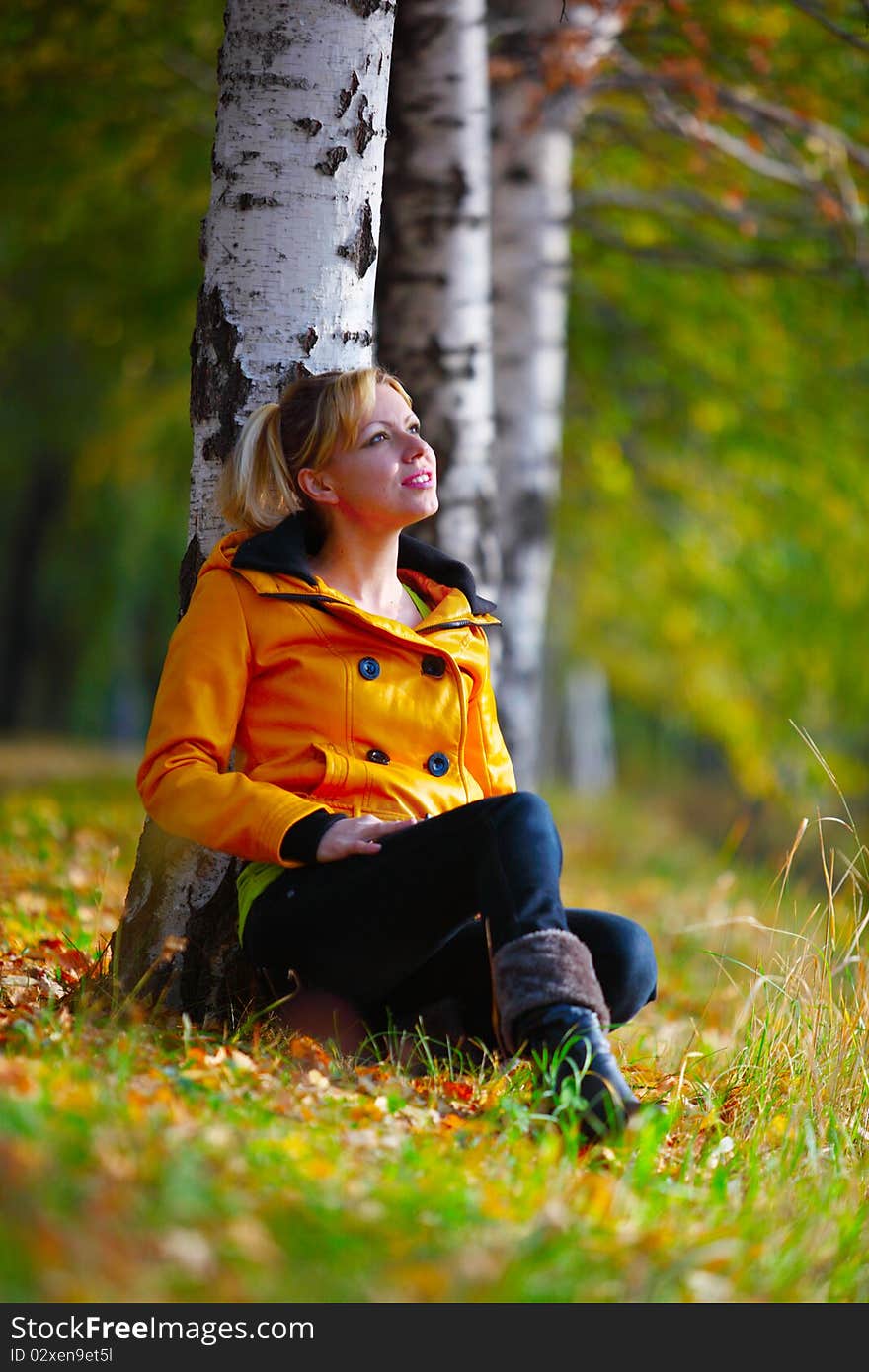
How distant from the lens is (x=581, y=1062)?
101 inches

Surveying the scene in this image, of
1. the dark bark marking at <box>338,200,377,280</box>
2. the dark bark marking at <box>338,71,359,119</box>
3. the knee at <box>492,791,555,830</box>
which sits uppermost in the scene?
the dark bark marking at <box>338,71,359,119</box>

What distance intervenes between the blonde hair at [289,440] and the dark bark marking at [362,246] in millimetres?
335

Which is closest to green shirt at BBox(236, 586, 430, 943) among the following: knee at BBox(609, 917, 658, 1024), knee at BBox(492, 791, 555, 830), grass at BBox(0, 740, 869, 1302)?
grass at BBox(0, 740, 869, 1302)

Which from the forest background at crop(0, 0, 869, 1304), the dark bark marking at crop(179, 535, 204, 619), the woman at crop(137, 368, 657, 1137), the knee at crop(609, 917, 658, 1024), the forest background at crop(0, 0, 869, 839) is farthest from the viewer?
the forest background at crop(0, 0, 869, 839)

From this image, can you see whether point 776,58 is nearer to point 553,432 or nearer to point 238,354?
point 553,432

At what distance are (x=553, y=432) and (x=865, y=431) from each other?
3.14 metres

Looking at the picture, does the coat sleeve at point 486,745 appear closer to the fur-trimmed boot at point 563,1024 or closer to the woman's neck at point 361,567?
the woman's neck at point 361,567

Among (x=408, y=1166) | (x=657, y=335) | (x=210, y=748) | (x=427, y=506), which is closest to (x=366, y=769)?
(x=210, y=748)

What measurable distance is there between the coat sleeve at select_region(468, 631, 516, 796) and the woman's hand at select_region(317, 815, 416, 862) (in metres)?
0.45

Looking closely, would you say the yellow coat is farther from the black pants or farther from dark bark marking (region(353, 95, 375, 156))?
dark bark marking (region(353, 95, 375, 156))

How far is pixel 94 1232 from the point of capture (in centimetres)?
173

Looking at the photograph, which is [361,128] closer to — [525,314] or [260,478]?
[260,478]

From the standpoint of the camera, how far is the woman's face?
3135mm

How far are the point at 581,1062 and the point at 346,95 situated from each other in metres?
2.38
